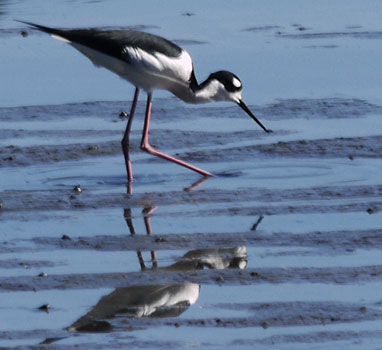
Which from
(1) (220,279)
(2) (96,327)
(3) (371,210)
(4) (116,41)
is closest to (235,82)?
(4) (116,41)

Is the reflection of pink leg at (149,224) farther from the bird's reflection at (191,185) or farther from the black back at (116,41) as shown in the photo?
the black back at (116,41)

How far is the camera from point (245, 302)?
6.42 metres

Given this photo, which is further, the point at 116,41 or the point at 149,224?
the point at 116,41

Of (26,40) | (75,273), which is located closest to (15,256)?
(75,273)

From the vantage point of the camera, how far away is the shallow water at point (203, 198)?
20.4 ft

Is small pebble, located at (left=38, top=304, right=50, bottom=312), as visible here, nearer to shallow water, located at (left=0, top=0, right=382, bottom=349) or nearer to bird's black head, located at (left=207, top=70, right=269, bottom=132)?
shallow water, located at (left=0, top=0, right=382, bottom=349)

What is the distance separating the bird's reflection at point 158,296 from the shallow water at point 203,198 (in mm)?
12

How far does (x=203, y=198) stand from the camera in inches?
335

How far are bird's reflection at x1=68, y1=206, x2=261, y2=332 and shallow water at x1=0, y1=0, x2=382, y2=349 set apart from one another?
1 centimetres

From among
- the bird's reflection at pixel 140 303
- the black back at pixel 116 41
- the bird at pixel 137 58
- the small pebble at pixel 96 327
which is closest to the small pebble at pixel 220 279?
the bird's reflection at pixel 140 303

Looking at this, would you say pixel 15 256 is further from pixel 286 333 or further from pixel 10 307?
pixel 286 333

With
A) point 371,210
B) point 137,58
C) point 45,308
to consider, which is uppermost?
point 137,58

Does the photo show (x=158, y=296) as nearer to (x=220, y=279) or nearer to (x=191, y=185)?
(x=220, y=279)

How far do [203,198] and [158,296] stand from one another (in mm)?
2030
